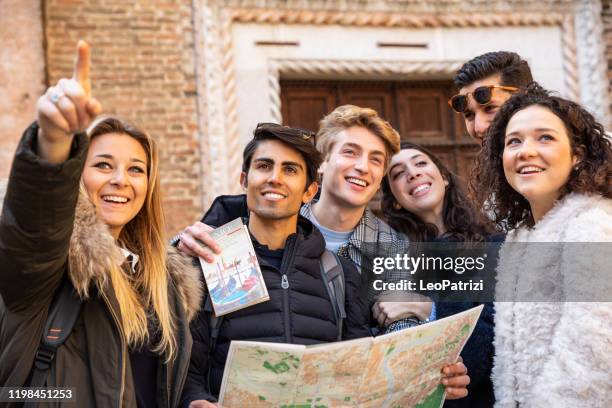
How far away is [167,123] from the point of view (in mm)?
7254

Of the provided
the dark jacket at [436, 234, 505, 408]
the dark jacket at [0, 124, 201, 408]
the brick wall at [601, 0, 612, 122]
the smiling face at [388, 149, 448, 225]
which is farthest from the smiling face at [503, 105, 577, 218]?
the brick wall at [601, 0, 612, 122]

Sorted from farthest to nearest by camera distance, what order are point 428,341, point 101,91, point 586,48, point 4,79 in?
point 586,48 < point 101,91 < point 4,79 < point 428,341

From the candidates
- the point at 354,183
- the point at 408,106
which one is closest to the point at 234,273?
the point at 354,183

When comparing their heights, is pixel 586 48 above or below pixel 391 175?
above

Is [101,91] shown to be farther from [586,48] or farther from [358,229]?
[586,48]

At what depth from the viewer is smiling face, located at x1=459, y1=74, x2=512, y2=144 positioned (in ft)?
12.4

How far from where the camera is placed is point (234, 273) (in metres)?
2.91

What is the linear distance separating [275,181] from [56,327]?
1.09 meters

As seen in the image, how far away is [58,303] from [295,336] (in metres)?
0.89

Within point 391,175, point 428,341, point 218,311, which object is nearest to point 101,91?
point 391,175

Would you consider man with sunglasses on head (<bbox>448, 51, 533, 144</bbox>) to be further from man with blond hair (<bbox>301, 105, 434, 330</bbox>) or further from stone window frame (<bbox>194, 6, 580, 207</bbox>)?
stone window frame (<bbox>194, 6, 580, 207</bbox>)

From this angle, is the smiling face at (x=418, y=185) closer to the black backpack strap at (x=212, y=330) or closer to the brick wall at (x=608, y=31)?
the black backpack strap at (x=212, y=330)

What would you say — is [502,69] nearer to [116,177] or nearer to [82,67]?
[116,177]

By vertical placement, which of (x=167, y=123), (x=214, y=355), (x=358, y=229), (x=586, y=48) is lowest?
(x=214, y=355)
